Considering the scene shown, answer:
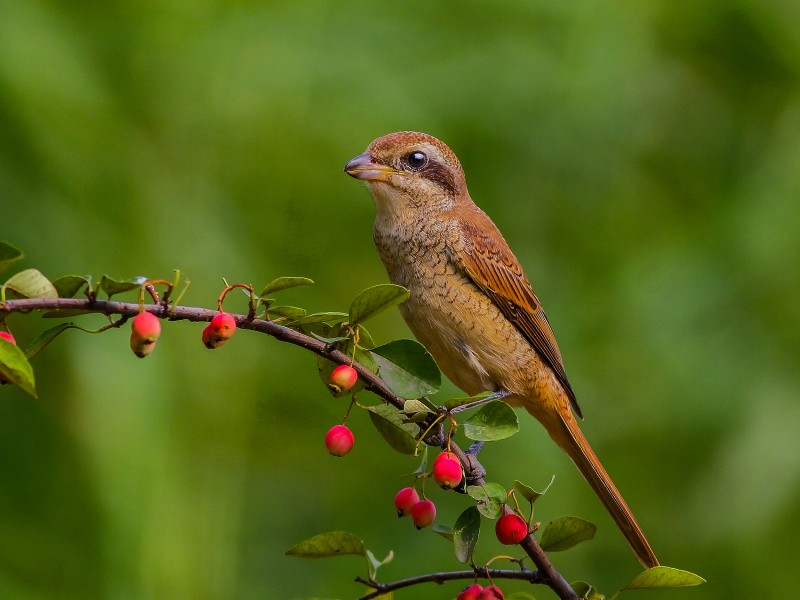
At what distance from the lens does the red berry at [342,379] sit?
5.91 feet

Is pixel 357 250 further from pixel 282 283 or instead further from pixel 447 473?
pixel 282 283

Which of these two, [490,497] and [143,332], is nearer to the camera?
[143,332]

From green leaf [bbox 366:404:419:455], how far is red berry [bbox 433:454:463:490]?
6 centimetres

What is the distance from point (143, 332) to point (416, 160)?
1972 millimetres

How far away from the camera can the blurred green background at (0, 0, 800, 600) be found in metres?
3.57

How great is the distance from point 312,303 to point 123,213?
0.74m

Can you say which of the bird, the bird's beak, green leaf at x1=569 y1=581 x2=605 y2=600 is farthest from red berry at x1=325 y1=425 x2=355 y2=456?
the bird's beak

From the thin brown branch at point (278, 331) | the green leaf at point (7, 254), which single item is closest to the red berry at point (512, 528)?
the thin brown branch at point (278, 331)

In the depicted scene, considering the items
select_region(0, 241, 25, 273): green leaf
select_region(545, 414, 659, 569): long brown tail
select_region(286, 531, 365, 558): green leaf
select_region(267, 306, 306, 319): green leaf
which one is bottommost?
select_region(545, 414, 659, 569): long brown tail

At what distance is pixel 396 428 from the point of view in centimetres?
197

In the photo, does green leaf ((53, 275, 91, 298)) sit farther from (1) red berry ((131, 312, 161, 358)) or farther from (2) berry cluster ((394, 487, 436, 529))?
(2) berry cluster ((394, 487, 436, 529))

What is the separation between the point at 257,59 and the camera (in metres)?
4.17

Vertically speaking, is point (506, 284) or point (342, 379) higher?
point (342, 379)

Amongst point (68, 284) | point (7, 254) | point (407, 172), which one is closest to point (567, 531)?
point (68, 284)
